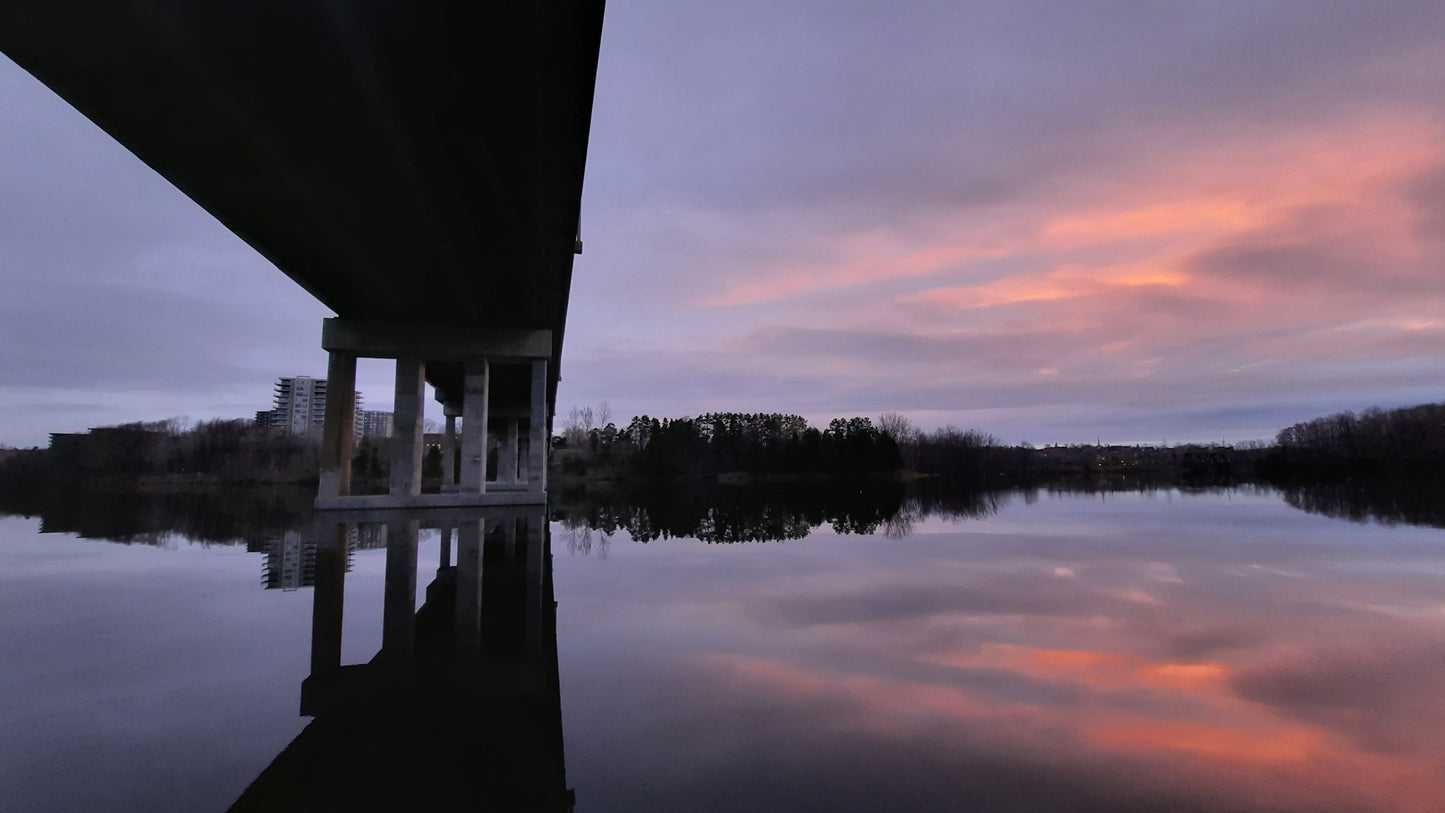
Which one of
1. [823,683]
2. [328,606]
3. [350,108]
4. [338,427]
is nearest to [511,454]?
[338,427]

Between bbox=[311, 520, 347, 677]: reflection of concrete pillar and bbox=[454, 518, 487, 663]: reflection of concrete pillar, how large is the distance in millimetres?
1189

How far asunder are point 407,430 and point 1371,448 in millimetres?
135581

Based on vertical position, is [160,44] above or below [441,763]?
above

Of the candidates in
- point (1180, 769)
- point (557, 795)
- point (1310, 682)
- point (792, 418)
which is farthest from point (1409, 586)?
point (792, 418)

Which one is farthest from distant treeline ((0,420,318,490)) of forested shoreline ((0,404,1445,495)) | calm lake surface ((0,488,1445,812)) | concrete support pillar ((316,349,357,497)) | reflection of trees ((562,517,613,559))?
calm lake surface ((0,488,1445,812))

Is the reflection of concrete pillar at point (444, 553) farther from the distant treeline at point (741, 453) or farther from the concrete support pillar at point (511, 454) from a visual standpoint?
the distant treeline at point (741, 453)

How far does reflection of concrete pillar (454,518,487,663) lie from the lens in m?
6.93

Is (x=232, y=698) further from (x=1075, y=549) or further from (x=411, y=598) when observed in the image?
(x=1075, y=549)

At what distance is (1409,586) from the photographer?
10133 mm

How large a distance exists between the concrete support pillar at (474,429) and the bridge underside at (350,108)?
1130cm

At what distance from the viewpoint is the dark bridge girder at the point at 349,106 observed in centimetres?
1088

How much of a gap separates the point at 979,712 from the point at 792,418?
12206cm

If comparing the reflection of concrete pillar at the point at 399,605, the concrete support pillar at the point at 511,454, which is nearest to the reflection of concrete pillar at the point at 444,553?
the reflection of concrete pillar at the point at 399,605

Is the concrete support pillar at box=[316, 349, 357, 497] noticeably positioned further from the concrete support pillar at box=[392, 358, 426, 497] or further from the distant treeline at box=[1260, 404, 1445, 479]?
the distant treeline at box=[1260, 404, 1445, 479]
